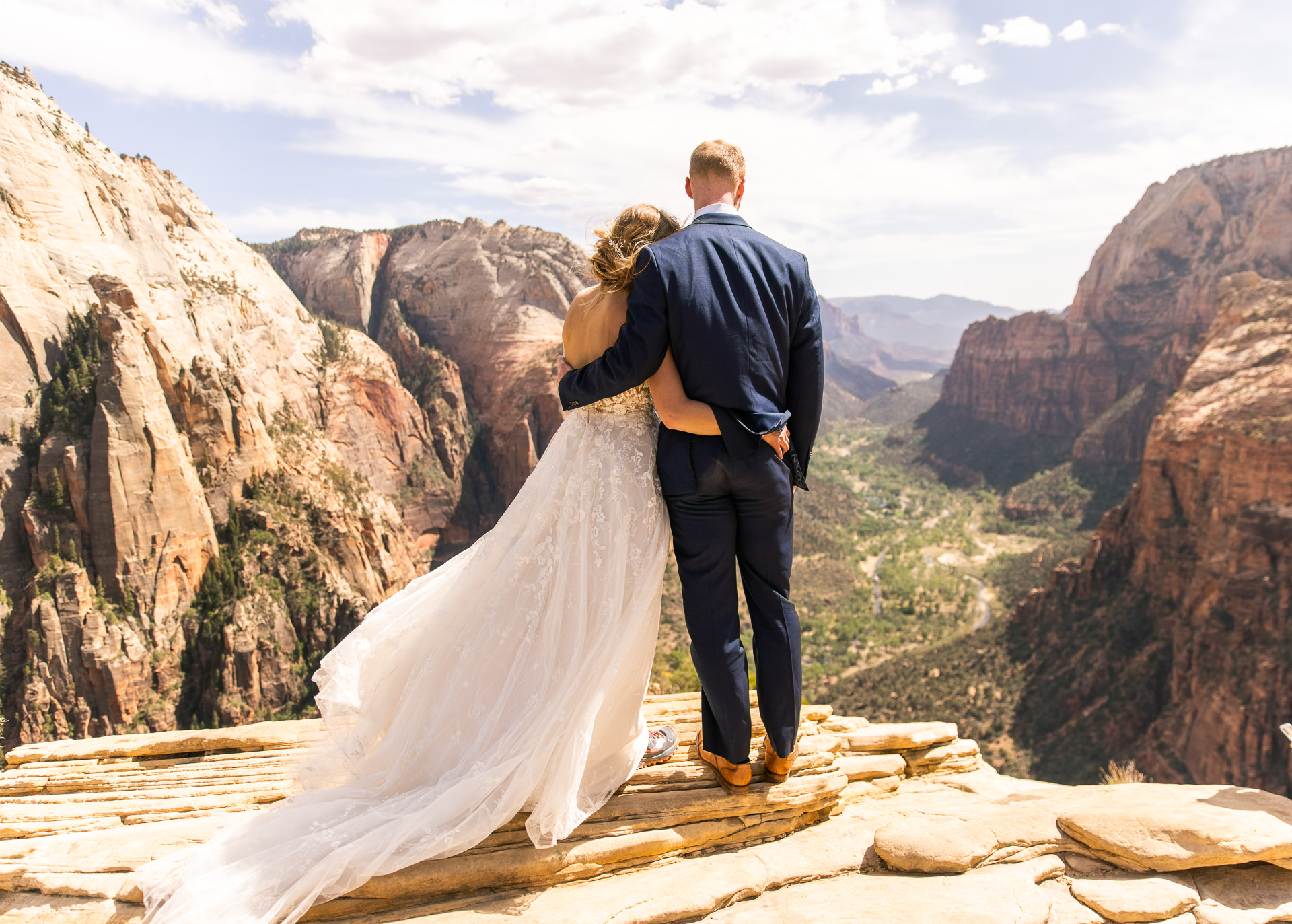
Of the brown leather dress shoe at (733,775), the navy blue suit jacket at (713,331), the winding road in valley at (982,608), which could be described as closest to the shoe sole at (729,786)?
the brown leather dress shoe at (733,775)

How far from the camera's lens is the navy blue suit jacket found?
2.86m

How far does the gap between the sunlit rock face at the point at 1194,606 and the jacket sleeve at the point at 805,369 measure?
90.0 feet

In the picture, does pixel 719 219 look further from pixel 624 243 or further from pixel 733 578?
pixel 733 578

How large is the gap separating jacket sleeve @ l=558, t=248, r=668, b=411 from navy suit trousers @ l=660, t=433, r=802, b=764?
0.39m

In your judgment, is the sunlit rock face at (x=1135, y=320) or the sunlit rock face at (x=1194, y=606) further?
the sunlit rock face at (x=1135, y=320)

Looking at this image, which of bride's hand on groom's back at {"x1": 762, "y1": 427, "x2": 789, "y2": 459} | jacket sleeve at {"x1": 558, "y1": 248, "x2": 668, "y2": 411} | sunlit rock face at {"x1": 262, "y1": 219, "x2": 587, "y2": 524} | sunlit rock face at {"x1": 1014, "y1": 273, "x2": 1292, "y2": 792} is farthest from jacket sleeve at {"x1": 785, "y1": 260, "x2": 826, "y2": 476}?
sunlit rock face at {"x1": 262, "y1": 219, "x2": 587, "y2": 524}

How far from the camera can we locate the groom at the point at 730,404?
2893 mm

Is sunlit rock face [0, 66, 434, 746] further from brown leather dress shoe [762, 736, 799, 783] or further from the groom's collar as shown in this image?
the groom's collar

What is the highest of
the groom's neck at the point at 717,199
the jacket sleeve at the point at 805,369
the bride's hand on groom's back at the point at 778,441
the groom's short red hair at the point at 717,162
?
the groom's short red hair at the point at 717,162

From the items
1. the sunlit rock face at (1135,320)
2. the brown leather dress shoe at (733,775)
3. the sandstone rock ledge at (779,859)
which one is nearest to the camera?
the sandstone rock ledge at (779,859)

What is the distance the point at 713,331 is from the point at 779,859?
261cm

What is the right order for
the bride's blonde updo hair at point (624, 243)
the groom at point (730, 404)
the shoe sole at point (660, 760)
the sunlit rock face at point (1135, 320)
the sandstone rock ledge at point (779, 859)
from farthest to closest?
the sunlit rock face at point (1135, 320)
the shoe sole at point (660, 760)
the bride's blonde updo hair at point (624, 243)
the groom at point (730, 404)
the sandstone rock ledge at point (779, 859)

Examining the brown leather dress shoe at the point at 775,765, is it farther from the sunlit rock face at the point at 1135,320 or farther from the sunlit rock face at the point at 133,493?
the sunlit rock face at the point at 1135,320

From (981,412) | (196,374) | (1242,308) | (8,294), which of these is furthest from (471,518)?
(981,412)
